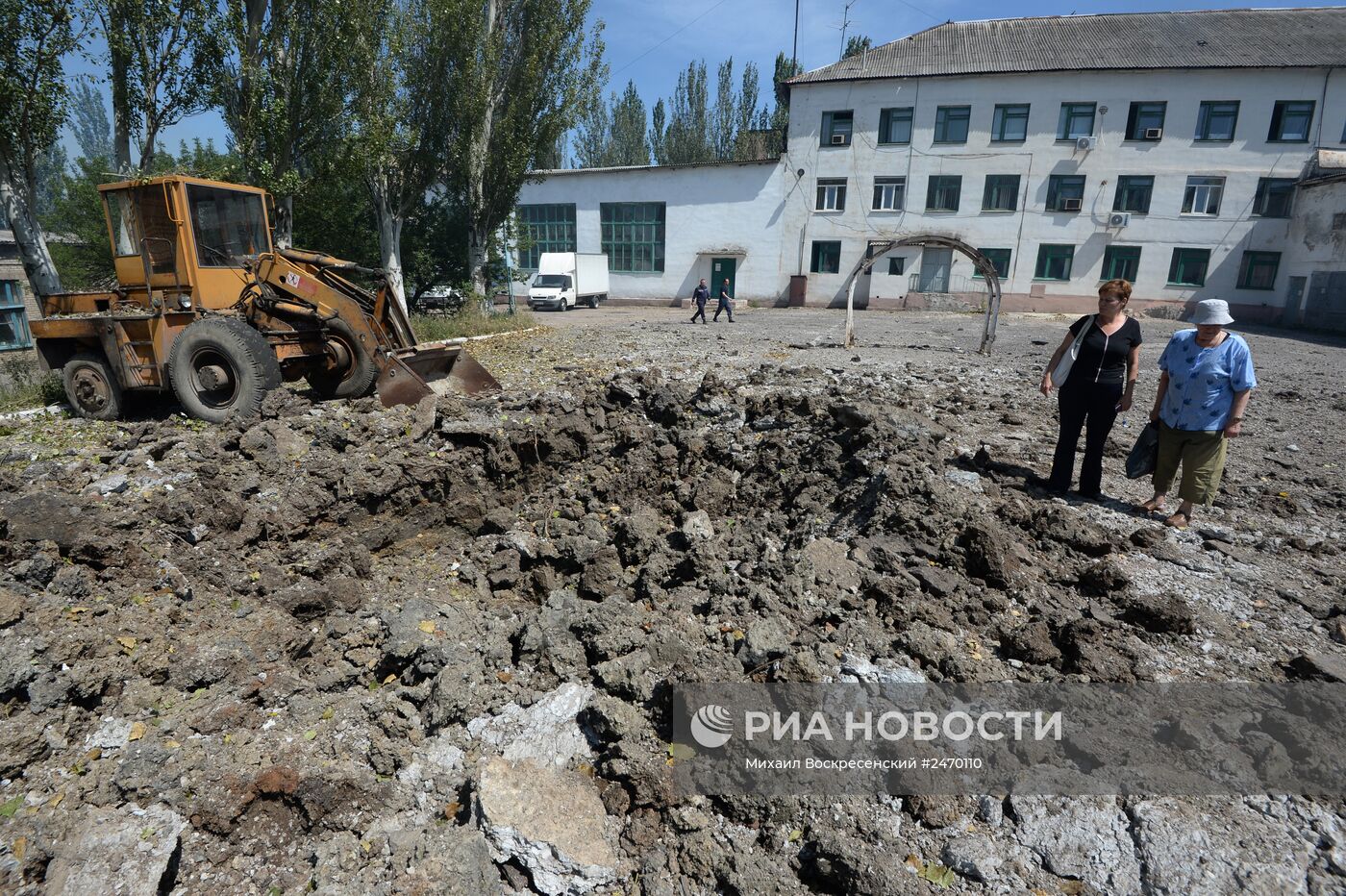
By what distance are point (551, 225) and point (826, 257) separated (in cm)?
1333

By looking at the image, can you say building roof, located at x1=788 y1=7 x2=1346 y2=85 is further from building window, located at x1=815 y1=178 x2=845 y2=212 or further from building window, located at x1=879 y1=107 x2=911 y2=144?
building window, located at x1=815 y1=178 x2=845 y2=212

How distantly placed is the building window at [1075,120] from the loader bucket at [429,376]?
27161 mm

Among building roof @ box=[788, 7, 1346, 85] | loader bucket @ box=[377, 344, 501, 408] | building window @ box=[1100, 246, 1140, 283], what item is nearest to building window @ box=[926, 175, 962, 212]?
building roof @ box=[788, 7, 1346, 85]

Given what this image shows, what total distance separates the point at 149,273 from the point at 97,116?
102626 millimetres

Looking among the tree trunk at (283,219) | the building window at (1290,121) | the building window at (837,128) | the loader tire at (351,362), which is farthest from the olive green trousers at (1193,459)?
the building window at (1290,121)

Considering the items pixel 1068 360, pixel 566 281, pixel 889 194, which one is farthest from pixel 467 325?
pixel 889 194

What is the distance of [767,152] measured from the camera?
147 ft

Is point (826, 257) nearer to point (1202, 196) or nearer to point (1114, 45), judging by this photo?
point (1114, 45)

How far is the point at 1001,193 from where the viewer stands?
89.2ft

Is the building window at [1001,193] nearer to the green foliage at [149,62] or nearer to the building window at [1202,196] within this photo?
the building window at [1202,196]

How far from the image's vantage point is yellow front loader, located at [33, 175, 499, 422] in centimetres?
728

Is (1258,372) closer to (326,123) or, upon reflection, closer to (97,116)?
(326,123)

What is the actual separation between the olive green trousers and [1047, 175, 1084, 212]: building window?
26.3 meters

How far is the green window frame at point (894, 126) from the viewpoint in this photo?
90.3ft
